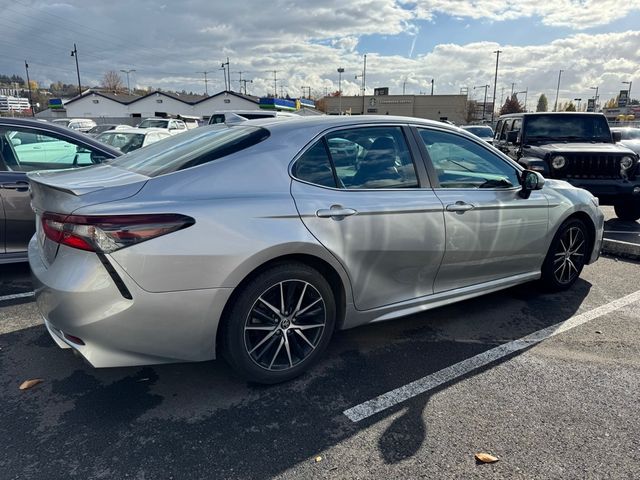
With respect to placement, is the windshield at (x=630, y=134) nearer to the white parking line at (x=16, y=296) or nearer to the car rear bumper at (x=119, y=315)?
the car rear bumper at (x=119, y=315)

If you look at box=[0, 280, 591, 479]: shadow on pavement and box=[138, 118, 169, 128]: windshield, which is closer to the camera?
box=[0, 280, 591, 479]: shadow on pavement

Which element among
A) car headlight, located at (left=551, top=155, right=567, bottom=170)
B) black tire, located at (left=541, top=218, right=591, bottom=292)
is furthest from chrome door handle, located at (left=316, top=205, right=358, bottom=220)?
car headlight, located at (left=551, top=155, right=567, bottom=170)

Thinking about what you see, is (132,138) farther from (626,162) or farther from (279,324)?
(626,162)

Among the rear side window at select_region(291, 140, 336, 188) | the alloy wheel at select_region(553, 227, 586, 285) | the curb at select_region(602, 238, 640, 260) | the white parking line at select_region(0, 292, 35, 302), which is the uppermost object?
the rear side window at select_region(291, 140, 336, 188)

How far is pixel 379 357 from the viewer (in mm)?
3418

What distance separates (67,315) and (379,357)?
2053 mm

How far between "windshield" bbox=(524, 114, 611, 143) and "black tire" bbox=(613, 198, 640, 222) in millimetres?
1189

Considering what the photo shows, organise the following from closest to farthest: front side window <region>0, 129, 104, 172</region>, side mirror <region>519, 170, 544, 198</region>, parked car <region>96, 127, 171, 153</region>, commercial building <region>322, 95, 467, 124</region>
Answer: side mirror <region>519, 170, 544, 198</region> → front side window <region>0, 129, 104, 172</region> → parked car <region>96, 127, 171, 153</region> → commercial building <region>322, 95, 467, 124</region>

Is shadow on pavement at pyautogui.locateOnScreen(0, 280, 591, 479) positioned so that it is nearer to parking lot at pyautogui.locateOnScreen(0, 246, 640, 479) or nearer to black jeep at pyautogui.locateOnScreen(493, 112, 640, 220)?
parking lot at pyautogui.locateOnScreen(0, 246, 640, 479)

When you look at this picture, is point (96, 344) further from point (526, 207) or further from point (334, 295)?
point (526, 207)

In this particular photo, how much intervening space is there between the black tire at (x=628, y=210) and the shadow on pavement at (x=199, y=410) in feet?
19.9

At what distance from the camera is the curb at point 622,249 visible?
5.95m

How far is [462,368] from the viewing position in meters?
3.27

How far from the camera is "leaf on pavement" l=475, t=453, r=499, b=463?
238 cm
